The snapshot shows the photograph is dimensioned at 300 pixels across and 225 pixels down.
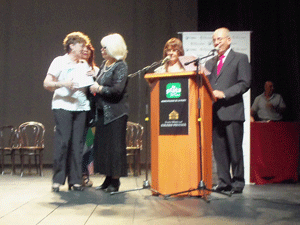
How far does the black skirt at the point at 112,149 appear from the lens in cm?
344

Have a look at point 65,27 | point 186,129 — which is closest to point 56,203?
point 186,129

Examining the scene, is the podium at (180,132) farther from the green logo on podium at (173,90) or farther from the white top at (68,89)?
the white top at (68,89)

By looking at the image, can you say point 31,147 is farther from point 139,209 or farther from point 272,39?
point 272,39

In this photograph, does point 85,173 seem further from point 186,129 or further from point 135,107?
point 135,107

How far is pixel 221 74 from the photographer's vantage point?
3.64m

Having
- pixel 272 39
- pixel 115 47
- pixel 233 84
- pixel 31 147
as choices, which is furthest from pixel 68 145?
pixel 272 39

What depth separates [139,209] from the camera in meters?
2.61

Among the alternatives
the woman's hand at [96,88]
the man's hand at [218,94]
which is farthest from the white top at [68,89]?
the man's hand at [218,94]

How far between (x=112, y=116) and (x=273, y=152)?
94.8 inches

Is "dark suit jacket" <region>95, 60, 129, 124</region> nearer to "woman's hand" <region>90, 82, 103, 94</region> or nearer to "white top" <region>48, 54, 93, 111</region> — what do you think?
"woman's hand" <region>90, 82, 103, 94</region>

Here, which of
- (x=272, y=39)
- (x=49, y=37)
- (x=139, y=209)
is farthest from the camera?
(x=49, y=37)

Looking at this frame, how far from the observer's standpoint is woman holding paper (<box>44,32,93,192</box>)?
11.8 feet

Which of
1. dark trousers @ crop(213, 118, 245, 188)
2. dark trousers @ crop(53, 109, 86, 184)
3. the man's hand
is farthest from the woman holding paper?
dark trousers @ crop(213, 118, 245, 188)

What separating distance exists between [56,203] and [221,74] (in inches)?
72.4
